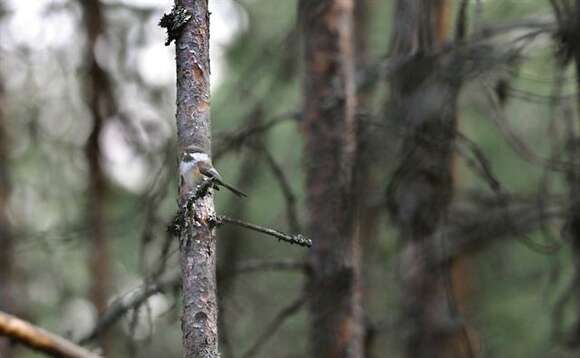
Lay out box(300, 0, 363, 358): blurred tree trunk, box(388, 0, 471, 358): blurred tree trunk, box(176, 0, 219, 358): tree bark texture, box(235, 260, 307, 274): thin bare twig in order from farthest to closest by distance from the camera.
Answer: box(300, 0, 363, 358): blurred tree trunk, box(235, 260, 307, 274): thin bare twig, box(388, 0, 471, 358): blurred tree trunk, box(176, 0, 219, 358): tree bark texture

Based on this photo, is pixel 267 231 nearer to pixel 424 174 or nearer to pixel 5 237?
pixel 424 174

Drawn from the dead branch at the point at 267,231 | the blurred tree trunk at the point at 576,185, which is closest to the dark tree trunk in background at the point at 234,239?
the blurred tree trunk at the point at 576,185

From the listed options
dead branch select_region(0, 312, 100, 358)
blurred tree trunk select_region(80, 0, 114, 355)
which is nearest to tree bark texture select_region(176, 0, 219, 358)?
dead branch select_region(0, 312, 100, 358)

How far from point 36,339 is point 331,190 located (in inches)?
116

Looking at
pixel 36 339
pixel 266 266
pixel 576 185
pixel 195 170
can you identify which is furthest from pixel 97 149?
pixel 36 339

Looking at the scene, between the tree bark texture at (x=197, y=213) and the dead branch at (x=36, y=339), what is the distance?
214 mm

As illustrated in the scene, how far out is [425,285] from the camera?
6777mm

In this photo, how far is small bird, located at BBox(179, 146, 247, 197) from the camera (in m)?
1.86

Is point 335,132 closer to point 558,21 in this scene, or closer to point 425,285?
point 558,21

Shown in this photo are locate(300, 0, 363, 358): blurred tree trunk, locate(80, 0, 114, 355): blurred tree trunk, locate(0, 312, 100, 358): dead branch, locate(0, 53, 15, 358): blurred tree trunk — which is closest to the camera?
locate(0, 312, 100, 358): dead branch

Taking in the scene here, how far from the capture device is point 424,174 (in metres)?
5.84

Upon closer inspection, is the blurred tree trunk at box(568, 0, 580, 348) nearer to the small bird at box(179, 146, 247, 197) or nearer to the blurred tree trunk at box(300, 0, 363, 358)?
the blurred tree trunk at box(300, 0, 363, 358)

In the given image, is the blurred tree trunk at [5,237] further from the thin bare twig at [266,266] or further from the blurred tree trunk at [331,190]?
the blurred tree trunk at [331,190]

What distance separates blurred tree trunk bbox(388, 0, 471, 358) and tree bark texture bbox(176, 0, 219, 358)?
1.88 meters
